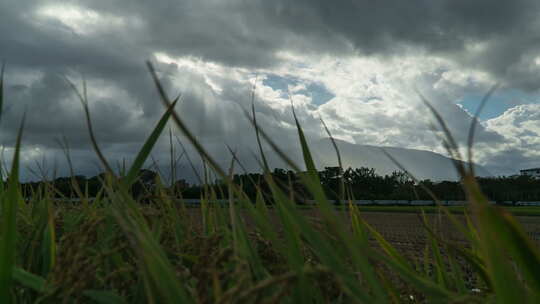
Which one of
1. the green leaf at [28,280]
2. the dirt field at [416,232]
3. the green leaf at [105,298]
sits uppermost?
the green leaf at [28,280]

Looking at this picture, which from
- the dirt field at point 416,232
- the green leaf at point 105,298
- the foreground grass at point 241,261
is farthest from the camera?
the dirt field at point 416,232

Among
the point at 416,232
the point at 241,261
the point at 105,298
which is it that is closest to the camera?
the point at 241,261

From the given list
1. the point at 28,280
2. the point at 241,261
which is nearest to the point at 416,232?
the point at 28,280

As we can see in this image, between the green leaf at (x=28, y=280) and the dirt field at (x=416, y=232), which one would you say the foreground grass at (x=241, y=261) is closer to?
the green leaf at (x=28, y=280)

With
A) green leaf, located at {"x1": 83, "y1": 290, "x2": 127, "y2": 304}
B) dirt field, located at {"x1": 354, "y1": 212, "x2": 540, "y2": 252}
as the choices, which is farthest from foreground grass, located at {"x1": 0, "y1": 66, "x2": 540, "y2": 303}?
dirt field, located at {"x1": 354, "y1": 212, "x2": 540, "y2": 252}

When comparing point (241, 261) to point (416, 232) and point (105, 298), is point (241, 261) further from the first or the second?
point (416, 232)

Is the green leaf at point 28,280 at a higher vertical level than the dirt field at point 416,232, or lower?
higher

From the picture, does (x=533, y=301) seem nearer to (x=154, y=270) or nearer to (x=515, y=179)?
(x=154, y=270)

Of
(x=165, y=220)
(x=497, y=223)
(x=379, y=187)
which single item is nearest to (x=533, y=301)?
(x=497, y=223)

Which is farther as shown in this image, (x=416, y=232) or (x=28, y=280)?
(x=416, y=232)

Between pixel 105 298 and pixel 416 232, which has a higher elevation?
pixel 105 298

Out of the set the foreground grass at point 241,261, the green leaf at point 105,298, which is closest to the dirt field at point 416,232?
the foreground grass at point 241,261

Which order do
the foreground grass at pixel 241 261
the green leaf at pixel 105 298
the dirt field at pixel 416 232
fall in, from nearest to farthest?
the foreground grass at pixel 241 261 < the green leaf at pixel 105 298 < the dirt field at pixel 416 232

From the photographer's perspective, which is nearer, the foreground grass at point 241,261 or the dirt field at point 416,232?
the foreground grass at point 241,261
